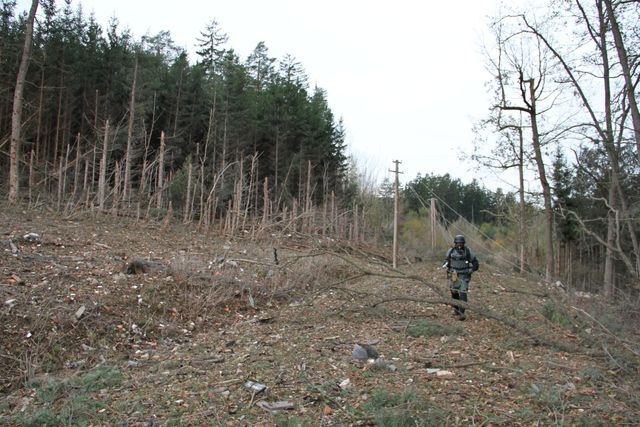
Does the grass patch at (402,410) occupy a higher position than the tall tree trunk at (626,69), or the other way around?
the tall tree trunk at (626,69)

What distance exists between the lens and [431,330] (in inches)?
275

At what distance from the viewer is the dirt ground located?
4375 millimetres

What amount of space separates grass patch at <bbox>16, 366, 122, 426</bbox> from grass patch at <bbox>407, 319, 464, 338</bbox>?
163 inches

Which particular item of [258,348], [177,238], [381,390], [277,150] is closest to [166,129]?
[277,150]

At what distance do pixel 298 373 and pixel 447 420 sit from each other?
1.81 meters

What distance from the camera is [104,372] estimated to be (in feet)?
17.9

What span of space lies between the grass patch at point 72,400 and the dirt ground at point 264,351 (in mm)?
19

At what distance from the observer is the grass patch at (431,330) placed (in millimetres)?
6949

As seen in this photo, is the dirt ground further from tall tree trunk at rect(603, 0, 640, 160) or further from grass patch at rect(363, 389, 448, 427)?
tall tree trunk at rect(603, 0, 640, 160)

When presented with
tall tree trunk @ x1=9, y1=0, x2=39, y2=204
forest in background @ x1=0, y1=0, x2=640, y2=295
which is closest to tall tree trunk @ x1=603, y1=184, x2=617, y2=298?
forest in background @ x1=0, y1=0, x2=640, y2=295

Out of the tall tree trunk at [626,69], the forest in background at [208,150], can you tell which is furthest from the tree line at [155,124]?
the tall tree trunk at [626,69]

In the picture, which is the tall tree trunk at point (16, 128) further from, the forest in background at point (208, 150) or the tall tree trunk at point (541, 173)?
the tall tree trunk at point (541, 173)

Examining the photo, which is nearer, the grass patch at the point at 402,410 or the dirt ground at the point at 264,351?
the grass patch at the point at 402,410

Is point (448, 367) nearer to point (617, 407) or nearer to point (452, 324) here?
point (617, 407)
